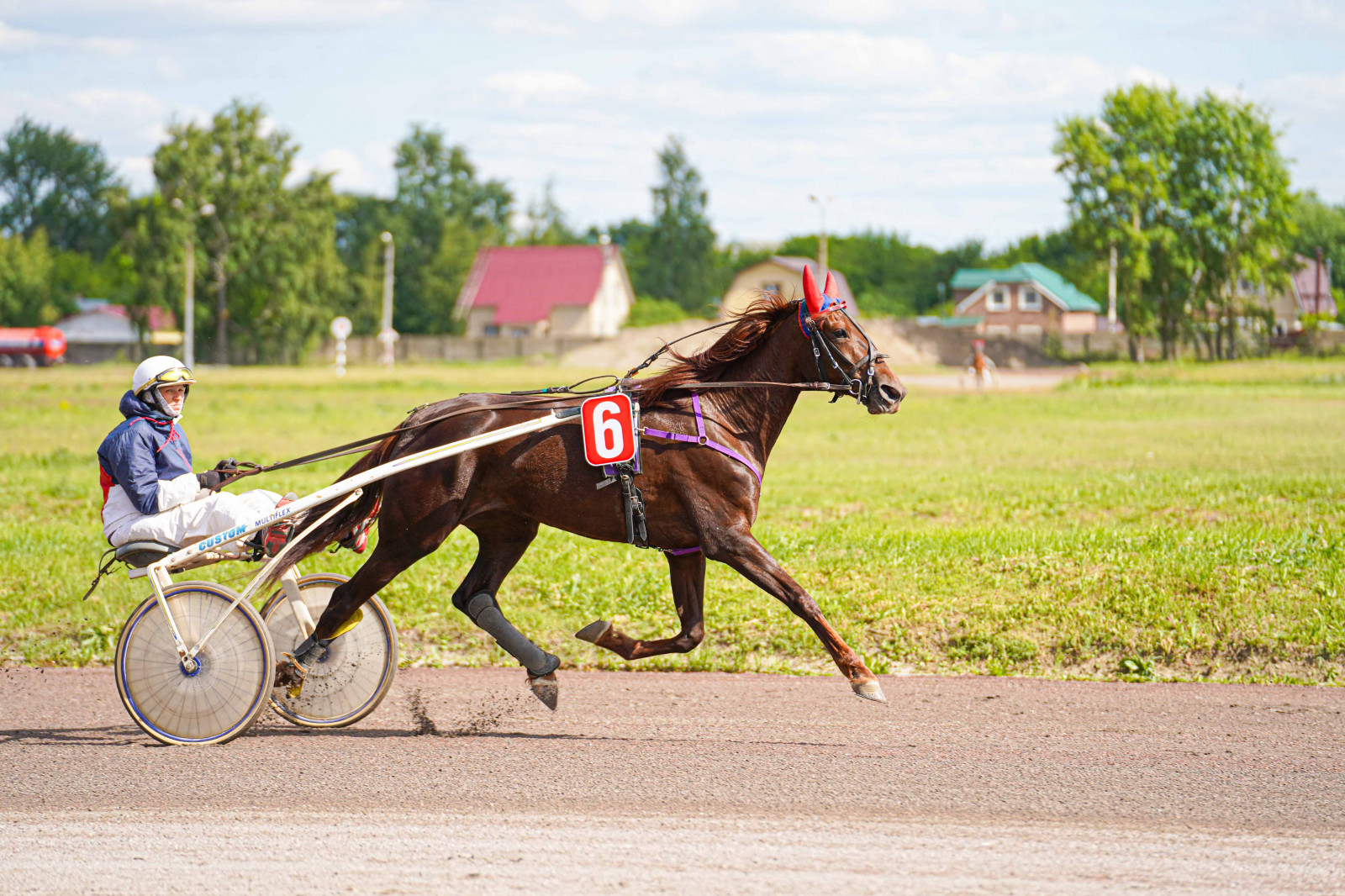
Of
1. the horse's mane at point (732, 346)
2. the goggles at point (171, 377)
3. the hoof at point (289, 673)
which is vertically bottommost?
the hoof at point (289, 673)

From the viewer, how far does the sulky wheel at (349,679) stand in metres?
6.21

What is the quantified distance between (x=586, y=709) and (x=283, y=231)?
68.0 m

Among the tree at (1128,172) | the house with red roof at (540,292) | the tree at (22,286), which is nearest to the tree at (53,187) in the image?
the tree at (22,286)

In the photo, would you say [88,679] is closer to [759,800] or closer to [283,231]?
[759,800]

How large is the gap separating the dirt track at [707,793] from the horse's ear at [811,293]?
79.7 inches

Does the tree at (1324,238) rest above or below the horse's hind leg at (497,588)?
above

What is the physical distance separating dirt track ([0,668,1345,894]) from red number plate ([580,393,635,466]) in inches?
51.6

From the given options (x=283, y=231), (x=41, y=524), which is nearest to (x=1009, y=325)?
(x=283, y=231)

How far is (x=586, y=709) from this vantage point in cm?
639

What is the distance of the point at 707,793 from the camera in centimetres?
492

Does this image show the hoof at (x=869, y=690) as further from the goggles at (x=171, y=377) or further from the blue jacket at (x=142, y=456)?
the goggles at (x=171, y=377)

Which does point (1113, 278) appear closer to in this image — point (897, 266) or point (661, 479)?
point (897, 266)

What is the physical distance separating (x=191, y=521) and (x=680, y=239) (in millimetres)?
96922

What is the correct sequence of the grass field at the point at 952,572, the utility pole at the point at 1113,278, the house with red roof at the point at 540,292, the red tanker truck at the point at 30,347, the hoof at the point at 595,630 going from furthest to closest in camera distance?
the house with red roof at the point at 540,292 < the utility pole at the point at 1113,278 < the red tanker truck at the point at 30,347 < the grass field at the point at 952,572 < the hoof at the point at 595,630
